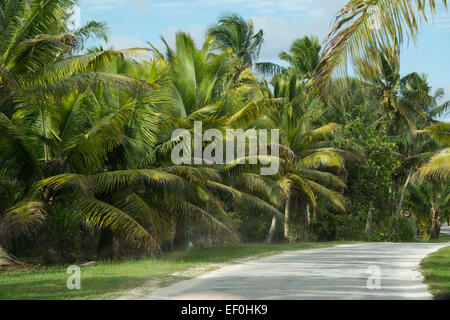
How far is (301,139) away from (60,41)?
16891 millimetres

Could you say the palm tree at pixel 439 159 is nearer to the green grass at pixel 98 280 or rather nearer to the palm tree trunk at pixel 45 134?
the green grass at pixel 98 280

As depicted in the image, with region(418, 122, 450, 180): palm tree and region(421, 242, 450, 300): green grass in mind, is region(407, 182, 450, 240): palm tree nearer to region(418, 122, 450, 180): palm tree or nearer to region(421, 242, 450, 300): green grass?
region(418, 122, 450, 180): palm tree

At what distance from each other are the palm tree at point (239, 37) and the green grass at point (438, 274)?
1976 centimetres

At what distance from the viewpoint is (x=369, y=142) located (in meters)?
32.6

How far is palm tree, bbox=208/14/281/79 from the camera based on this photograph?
111ft

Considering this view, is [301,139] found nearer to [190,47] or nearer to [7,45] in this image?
[190,47]

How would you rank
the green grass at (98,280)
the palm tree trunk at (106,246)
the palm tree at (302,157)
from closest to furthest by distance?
1. the green grass at (98,280)
2. the palm tree trunk at (106,246)
3. the palm tree at (302,157)

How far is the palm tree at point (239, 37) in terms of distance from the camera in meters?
34.0

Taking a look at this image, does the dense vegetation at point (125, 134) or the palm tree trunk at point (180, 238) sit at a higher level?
the dense vegetation at point (125, 134)

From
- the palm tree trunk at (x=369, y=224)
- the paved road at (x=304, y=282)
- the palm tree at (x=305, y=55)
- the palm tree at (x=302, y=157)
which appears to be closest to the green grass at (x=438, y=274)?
the paved road at (x=304, y=282)
